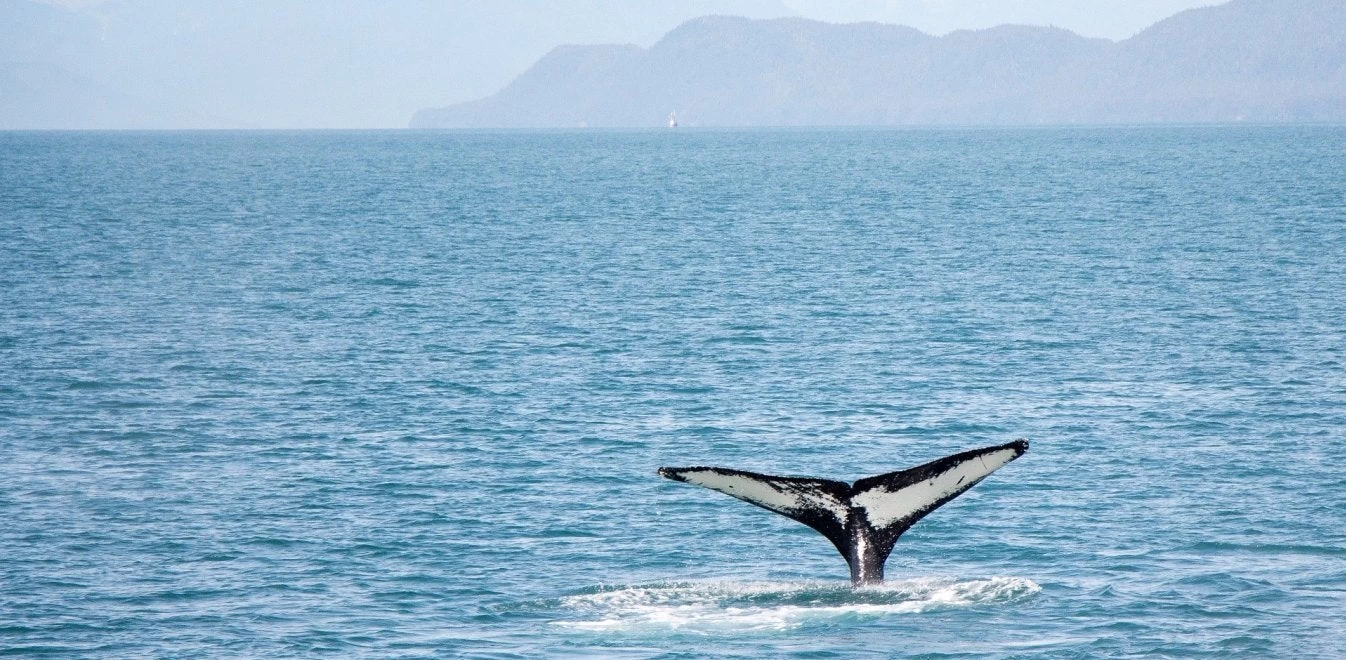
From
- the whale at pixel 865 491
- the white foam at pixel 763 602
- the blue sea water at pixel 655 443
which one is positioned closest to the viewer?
the whale at pixel 865 491

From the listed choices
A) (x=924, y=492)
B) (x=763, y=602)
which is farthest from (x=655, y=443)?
(x=924, y=492)

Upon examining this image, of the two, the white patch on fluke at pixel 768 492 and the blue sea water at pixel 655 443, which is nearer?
the white patch on fluke at pixel 768 492

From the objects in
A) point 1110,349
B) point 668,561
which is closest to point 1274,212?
point 1110,349

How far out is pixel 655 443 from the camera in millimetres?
37844

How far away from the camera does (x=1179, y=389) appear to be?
141 ft

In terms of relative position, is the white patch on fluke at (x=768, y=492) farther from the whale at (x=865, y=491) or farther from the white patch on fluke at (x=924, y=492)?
the white patch on fluke at (x=924, y=492)

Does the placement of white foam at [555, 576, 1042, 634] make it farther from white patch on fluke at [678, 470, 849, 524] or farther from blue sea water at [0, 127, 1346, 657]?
white patch on fluke at [678, 470, 849, 524]

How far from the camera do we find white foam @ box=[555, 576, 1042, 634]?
23781 millimetres

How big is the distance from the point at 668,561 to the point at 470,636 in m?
5.05

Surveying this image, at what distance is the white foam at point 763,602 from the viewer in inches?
936

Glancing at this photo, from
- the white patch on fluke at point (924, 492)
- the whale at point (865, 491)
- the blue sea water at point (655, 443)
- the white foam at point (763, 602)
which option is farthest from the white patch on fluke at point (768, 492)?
the white foam at point (763, 602)

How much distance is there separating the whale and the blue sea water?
269cm

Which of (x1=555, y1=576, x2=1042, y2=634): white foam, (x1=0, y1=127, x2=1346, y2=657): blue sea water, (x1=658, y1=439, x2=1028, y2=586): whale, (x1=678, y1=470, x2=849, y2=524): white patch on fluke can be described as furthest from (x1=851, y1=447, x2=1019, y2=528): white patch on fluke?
(x1=555, y1=576, x2=1042, y2=634): white foam

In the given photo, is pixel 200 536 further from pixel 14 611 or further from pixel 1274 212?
pixel 1274 212
